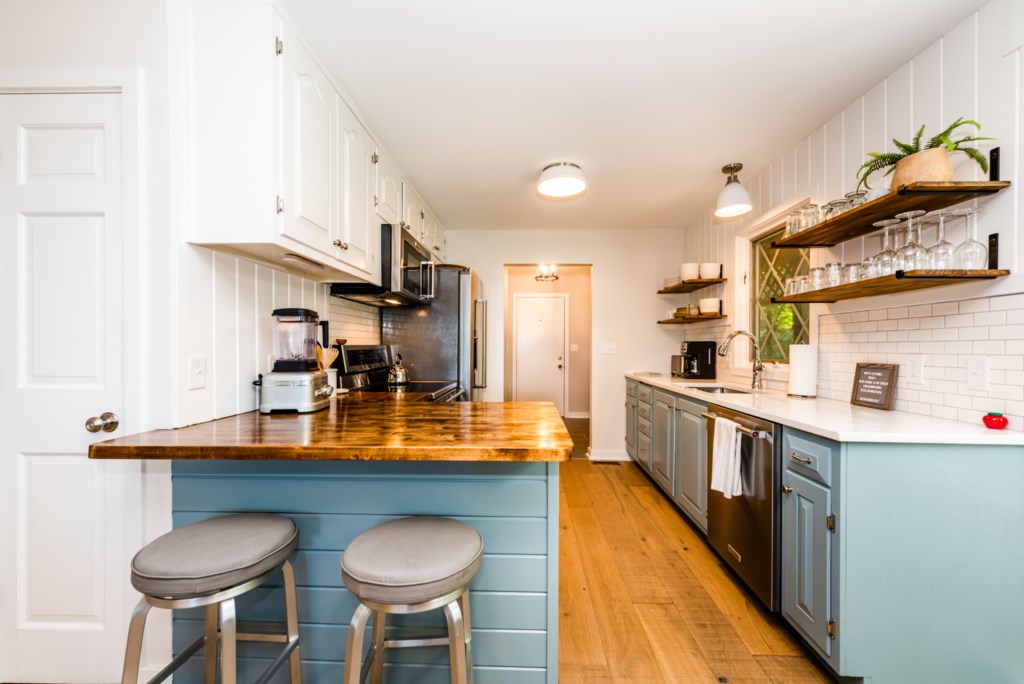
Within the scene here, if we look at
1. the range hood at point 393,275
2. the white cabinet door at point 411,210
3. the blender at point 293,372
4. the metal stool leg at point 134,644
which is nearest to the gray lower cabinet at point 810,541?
the blender at point 293,372

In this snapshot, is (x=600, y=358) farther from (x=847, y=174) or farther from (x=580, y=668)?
(x=580, y=668)

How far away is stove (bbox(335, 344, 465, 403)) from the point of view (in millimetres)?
2510

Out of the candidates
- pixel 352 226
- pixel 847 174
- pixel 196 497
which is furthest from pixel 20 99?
pixel 847 174

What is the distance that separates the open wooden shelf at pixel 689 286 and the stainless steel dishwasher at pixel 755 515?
164cm

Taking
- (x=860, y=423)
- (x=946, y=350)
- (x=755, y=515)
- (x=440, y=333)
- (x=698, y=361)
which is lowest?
(x=755, y=515)

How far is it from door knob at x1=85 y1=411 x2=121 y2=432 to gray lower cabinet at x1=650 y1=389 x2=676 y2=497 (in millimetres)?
3018

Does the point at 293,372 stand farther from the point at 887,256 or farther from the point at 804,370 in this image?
the point at 804,370

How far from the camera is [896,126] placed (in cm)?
181

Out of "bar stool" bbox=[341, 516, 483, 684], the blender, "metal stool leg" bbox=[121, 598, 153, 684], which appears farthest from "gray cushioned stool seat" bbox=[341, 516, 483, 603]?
the blender

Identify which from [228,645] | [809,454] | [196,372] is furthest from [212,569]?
[809,454]

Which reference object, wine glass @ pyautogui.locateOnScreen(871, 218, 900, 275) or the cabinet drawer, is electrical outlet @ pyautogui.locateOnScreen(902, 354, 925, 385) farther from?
the cabinet drawer

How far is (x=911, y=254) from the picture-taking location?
1.53 meters

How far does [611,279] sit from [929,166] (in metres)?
2.98

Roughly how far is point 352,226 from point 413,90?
28.4 inches
